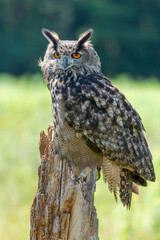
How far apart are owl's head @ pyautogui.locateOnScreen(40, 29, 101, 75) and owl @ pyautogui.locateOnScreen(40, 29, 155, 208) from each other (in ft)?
0.13

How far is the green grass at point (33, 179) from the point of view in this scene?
527cm

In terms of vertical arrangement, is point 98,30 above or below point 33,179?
above

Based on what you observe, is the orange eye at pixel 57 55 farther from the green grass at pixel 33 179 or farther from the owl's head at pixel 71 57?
the green grass at pixel 33 179

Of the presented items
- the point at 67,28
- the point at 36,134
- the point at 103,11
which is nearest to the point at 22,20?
the point at 67,28

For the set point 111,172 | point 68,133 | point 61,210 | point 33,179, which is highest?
point 33,179

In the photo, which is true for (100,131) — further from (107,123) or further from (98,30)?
(98,30)

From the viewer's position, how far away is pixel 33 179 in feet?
24.3

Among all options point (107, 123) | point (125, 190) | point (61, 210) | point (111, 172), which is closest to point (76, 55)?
point (107, 123)

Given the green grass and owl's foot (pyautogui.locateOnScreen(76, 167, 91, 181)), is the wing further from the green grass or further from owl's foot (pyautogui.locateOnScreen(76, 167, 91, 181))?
the green grass

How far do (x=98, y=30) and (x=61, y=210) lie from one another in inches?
1162

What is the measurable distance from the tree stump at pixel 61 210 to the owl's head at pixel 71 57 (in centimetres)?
99

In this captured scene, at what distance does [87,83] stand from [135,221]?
1744 millimetres

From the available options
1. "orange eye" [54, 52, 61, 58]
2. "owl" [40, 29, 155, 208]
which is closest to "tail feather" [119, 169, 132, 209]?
"owl" [40, 29, 155, 208]

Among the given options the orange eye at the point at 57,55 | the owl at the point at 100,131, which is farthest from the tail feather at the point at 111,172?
the orange eye at the point at 57,55
